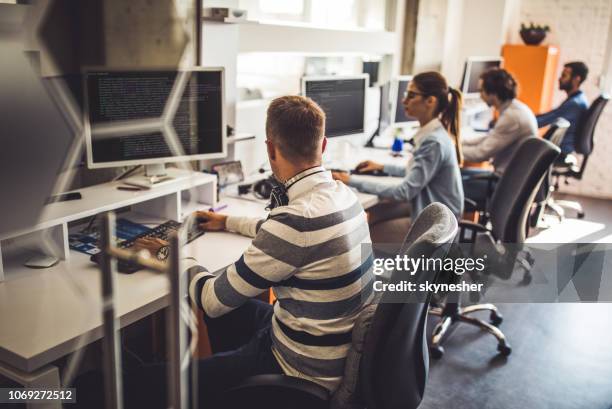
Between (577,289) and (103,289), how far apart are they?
10.7 ft

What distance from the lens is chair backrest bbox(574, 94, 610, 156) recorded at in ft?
14.3

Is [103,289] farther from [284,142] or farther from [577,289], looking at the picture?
[577,289]

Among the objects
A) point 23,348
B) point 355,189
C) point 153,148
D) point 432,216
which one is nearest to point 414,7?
point 355,189

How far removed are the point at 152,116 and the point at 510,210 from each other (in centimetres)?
147

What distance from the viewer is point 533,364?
245 cm

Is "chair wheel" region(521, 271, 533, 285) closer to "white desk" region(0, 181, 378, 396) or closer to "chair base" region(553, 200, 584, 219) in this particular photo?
"chair base" region(553, 200, 584, 219)

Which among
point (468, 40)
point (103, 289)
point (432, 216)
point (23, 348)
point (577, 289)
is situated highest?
point (468, 40)

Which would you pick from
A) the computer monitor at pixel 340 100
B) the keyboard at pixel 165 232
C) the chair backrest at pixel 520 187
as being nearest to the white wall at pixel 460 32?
the computer monitor at pixel 340 100

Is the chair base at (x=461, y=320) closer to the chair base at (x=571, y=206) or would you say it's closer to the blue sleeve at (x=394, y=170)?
the blue sleeve at (x=394, y=170)

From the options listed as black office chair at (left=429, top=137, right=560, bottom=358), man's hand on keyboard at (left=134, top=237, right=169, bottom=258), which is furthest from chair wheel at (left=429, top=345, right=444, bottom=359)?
man's hand on keyboard at (left=134, top=237, right=169, bottom=258)

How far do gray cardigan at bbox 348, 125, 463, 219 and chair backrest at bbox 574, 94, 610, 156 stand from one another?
8.13 ft

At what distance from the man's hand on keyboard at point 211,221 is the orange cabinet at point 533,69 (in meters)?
3.82

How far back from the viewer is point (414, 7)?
169 inches

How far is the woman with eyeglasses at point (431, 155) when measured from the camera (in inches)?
94.7
